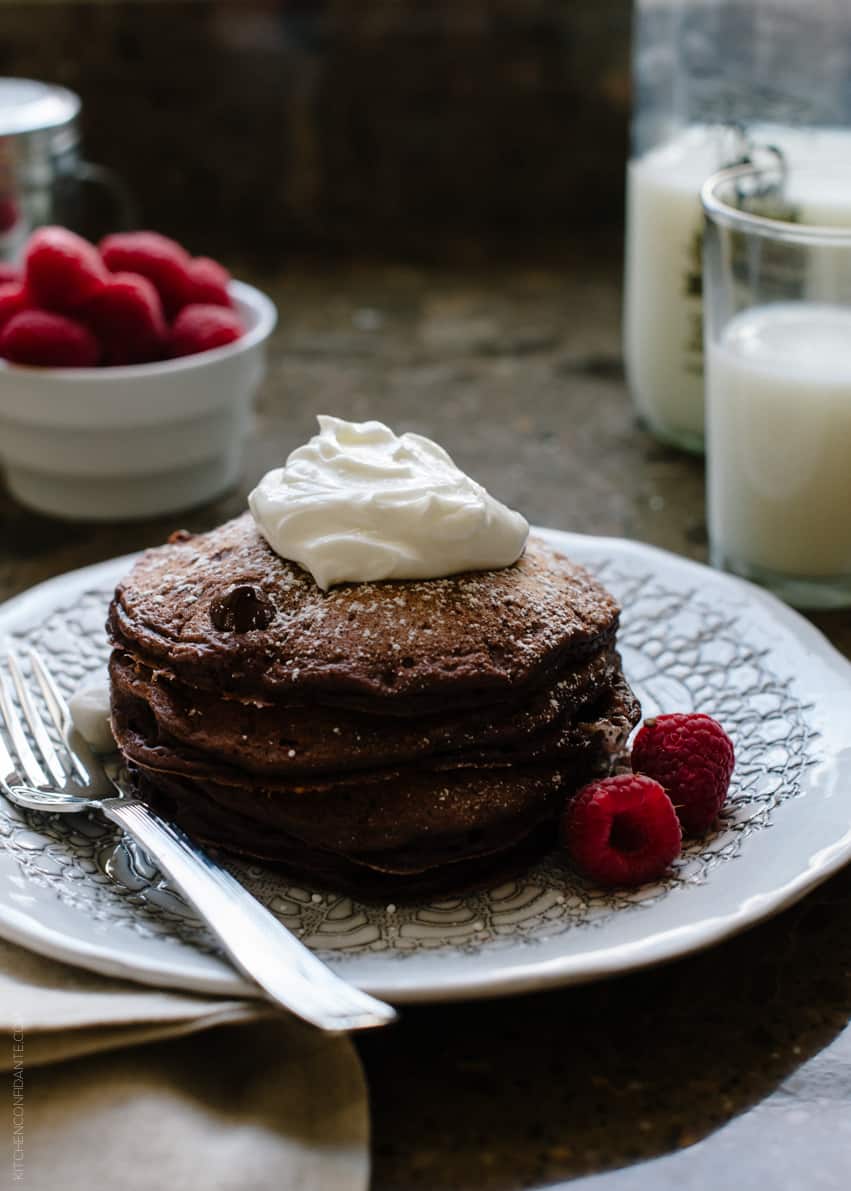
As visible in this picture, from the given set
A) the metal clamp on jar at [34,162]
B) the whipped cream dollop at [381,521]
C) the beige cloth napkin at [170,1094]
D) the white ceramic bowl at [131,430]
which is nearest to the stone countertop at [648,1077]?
the beige cloth napkin at [170,1094]

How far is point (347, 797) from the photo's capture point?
3.50ft

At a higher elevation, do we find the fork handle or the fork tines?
the fork handle

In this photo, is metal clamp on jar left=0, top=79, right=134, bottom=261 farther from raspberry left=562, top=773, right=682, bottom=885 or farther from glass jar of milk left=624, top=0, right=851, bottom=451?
raspberry left=562, top=773, right=682, bottom=885

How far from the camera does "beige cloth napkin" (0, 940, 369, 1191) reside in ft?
2.74

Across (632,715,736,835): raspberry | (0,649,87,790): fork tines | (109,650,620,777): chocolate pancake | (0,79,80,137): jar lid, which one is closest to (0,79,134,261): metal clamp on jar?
(0,79,80,137): jar lid

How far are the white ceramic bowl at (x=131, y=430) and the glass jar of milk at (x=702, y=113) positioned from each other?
0.60 m

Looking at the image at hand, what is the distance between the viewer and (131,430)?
1.84 m

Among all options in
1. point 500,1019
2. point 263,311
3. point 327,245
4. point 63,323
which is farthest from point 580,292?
point 500,1019

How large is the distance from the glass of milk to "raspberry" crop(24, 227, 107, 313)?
794 millimetres

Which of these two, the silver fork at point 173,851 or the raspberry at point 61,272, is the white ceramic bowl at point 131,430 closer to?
the raspberry at point 61,272

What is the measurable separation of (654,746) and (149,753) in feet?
1.42

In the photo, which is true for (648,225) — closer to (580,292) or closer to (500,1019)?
(580,292)

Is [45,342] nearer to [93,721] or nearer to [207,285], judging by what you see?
[207,285]

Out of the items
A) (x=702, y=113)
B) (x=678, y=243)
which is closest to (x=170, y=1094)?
(x=678, y=243)
